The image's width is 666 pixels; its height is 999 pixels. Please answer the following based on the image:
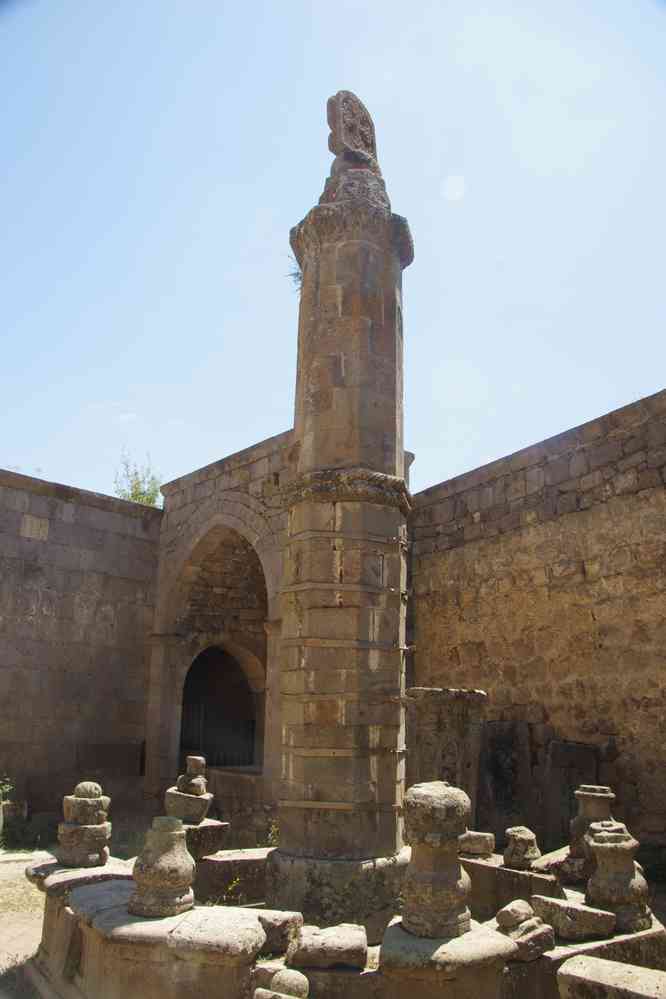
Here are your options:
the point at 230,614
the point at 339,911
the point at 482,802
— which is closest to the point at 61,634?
the point at 230,614

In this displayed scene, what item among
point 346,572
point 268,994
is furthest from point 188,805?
point 268,994

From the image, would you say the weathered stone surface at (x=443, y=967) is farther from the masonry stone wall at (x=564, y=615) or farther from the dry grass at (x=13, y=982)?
the masonry stone wall at (x=564, y=615)

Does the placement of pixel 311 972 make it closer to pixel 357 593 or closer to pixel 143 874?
pixel 143 874

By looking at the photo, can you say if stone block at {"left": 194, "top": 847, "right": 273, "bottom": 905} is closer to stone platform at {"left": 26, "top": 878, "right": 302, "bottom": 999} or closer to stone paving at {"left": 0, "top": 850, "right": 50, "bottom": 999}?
stone paving at {"left": 0, "top": 850, "right": 50, "bottom": 999}

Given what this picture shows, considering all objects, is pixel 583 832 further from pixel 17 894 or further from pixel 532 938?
pixel 17 894

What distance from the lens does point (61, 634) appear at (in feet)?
34.9

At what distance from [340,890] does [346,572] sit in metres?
1.90

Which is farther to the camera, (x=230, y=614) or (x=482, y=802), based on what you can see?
(x=230, y=614)

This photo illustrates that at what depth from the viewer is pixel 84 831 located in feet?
17.0

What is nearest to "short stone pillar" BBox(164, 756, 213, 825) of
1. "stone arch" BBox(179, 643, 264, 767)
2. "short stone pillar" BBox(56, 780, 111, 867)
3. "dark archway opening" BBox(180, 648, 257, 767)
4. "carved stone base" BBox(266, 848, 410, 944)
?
"short stone pillar" BBox(56, 780, 111, 867)

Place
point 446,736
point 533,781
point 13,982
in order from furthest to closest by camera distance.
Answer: point 533,781, point 446,736, point 13,982

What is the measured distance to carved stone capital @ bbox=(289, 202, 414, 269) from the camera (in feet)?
19.1

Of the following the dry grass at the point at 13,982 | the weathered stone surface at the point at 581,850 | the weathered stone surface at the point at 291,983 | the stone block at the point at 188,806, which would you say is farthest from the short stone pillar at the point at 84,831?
the weathered stone surface at the point at 581,850

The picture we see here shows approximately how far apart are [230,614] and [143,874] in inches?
333
